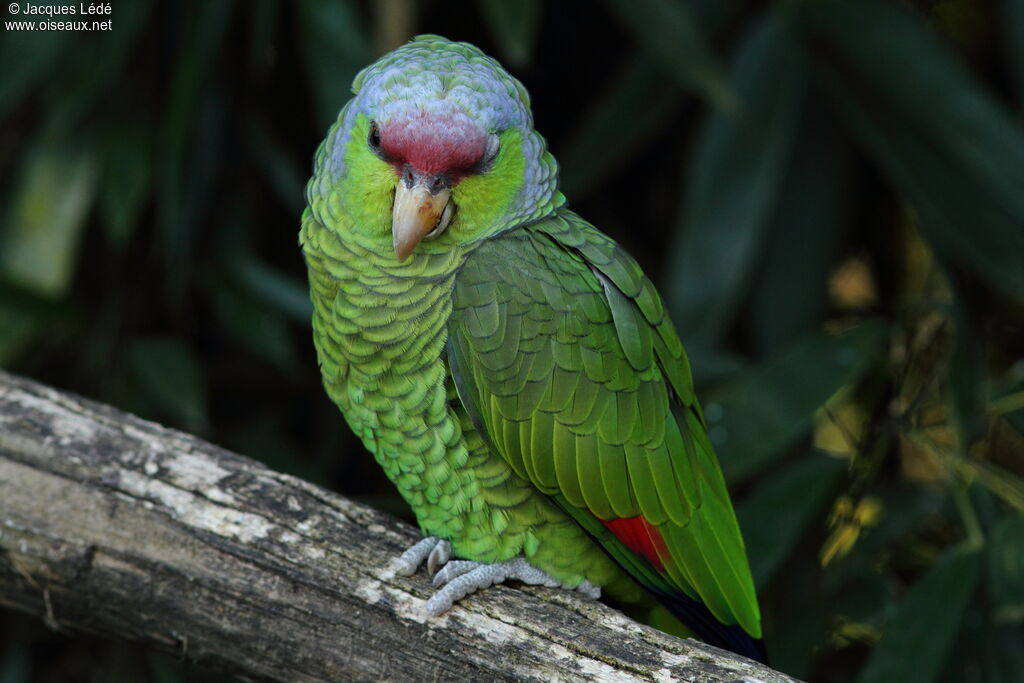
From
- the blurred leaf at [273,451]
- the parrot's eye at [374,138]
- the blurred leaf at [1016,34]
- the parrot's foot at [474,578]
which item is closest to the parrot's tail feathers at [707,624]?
the parrot's foot at [474,578]

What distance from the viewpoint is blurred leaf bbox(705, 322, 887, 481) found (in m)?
1.41

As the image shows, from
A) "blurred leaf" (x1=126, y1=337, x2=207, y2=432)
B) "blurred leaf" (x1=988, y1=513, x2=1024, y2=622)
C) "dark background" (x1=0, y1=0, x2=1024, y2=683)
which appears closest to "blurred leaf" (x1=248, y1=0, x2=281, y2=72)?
"dark background" (x1=0, y1=0, x2=1024, y2=683)

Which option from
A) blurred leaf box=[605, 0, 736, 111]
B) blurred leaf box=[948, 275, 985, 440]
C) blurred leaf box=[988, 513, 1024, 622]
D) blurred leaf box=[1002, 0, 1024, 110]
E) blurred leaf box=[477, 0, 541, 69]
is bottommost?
blurred leaf box=[988, 513, 1024, 622]

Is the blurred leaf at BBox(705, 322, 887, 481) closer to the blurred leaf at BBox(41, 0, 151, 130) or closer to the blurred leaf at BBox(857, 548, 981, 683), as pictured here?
the blurred leaf at BBox(857, 548, 981, 683)

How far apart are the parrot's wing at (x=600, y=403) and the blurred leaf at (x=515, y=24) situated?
1.23ft

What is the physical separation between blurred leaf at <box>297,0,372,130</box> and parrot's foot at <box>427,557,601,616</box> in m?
0.80

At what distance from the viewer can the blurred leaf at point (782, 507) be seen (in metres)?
1.39

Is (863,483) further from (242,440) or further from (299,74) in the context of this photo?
(299,74)

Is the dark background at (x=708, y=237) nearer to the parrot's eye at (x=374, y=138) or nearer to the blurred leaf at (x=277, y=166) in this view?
the blurred leaf at (x=277, y=166)

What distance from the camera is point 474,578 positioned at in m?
1.05

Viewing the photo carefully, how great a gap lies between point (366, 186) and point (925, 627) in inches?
35.1

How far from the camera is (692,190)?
1.62 meters

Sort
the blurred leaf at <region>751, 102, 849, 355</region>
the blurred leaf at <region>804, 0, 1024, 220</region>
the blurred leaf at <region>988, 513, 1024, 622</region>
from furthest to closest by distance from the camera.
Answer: the blurred leaf at <region>751, 102, 849, 355</region> → the blurred leaf at <region>804, 0, 1024, 220</region> → the blurred leaf at <region>988, 513, 1024, 622</region>

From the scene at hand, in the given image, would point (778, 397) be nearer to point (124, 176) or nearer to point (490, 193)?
point (490, 193)
